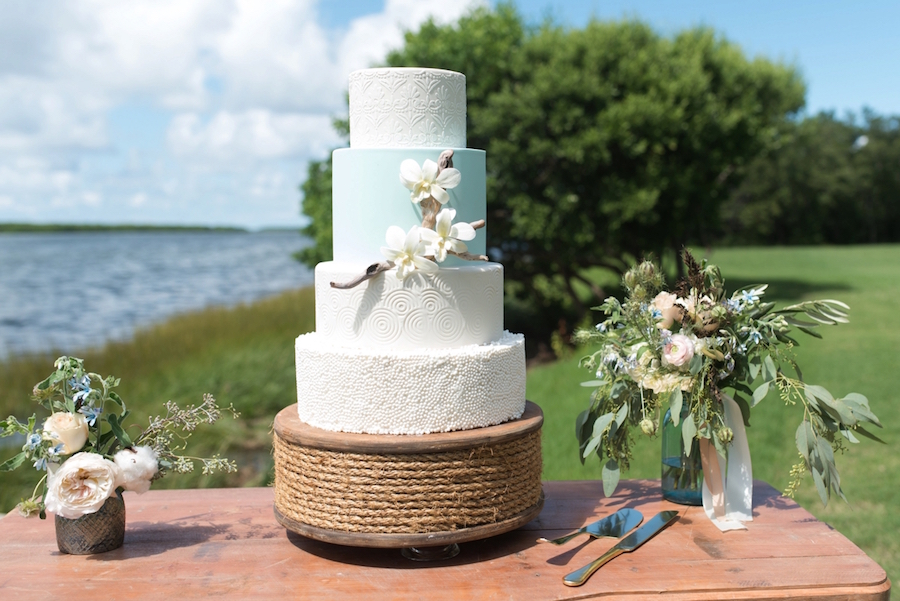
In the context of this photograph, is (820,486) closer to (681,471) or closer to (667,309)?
(681,471)

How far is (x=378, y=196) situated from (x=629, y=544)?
4.57ft

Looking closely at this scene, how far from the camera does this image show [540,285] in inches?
465

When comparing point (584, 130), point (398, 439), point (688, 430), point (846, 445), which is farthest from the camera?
point (584, 130)

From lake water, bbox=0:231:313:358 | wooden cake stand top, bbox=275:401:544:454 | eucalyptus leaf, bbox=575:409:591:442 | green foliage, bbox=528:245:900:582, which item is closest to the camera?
wooden cake stand top, bbox=275:401:544:454

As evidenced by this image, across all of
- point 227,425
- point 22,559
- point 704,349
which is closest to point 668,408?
point 704,349

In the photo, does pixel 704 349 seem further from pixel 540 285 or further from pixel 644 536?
pixel 540 285

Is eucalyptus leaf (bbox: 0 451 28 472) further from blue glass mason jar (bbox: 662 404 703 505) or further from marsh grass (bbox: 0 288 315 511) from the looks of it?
marsh grass (bbox: 0 288 315 511)

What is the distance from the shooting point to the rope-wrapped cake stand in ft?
7.09

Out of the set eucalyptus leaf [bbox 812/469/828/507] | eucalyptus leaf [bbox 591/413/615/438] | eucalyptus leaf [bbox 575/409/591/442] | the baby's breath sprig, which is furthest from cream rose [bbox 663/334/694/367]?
the baby's breath sprig

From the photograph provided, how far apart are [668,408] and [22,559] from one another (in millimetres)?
2191

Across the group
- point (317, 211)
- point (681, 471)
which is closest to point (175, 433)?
point (681, 471)

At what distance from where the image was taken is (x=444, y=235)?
2236 millimetres

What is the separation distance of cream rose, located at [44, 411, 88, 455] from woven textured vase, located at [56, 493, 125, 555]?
223mm

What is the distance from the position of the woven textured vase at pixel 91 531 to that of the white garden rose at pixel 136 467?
10 centimetres
